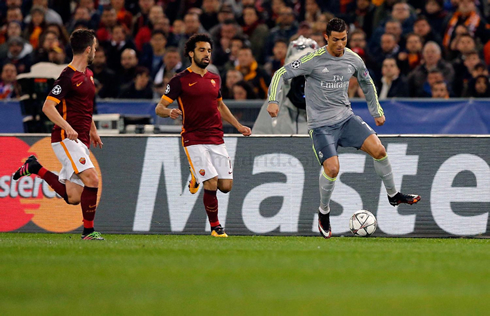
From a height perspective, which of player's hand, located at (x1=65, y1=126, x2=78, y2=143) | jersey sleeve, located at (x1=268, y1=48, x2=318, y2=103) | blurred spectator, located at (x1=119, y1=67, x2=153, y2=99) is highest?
jersey sleeve, located at (x1=268, y1=48, x2=318, y2=103)

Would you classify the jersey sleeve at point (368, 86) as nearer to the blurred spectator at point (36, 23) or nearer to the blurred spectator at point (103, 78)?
the blurred spectator at point (103, 78)

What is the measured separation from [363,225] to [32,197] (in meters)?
4.56

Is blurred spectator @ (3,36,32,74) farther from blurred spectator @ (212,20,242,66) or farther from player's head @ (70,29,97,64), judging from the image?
player's head @ (70,29,97,64)

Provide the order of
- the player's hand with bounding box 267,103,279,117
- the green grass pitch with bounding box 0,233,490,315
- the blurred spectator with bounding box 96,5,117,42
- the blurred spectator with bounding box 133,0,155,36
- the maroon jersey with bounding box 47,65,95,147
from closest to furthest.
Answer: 1. the green grass pitch with bounding box 0,233,490,315
2. the player's hand with bounding box 267,103,279,117
3. the maroon jersey with bounding box 47,65,95,147
4. the blurred spectator with bounding box 96,5,117,42
5. the blurred spectator with bounding box 133,0,155,36

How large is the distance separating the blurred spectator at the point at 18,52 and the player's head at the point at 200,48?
8.41 metres

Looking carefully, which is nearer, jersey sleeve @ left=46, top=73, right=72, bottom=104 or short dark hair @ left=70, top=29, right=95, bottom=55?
jersey sleeve @ left=46, top=73, right=72, bottom=104

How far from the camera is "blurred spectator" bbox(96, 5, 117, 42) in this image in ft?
61.3

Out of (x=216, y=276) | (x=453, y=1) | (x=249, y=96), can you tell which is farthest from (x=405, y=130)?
(x=216, y=276)

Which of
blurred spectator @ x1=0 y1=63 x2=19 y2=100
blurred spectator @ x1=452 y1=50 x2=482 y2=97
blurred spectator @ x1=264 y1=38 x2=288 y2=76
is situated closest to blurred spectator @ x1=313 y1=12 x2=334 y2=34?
blurred spectator @ x1=264 y1=38 x2=288 y2=76

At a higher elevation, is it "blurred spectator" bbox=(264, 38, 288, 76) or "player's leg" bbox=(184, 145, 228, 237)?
"blurred spectator" bbox=(264, 38, 288, 76)

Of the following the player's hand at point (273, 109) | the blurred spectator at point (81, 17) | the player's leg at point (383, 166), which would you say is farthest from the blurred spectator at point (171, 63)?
the player's leg at point (383, 166)

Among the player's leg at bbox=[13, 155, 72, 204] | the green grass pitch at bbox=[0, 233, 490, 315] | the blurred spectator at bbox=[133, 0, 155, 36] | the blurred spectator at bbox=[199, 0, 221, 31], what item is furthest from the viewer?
the blurred spectator at bbox=[133, 0, 155, 36]

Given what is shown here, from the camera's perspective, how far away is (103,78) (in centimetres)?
1680

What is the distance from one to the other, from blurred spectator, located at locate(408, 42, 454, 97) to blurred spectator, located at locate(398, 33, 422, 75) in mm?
458
